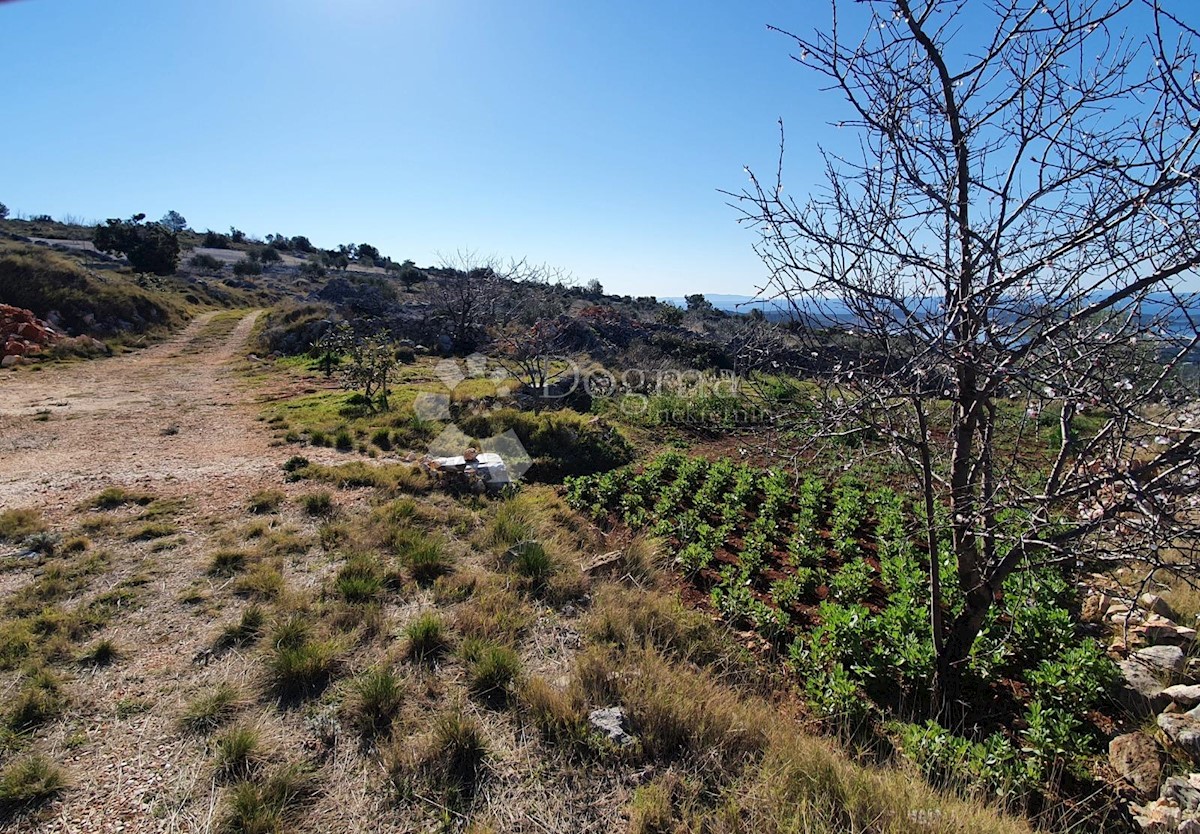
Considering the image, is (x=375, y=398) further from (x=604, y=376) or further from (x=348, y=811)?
(x=348, y=811)

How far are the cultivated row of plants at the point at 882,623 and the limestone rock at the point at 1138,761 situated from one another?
5.2 inches

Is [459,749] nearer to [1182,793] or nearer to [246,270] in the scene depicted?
[1182,793]

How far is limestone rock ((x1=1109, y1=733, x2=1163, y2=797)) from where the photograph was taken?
2.88 metres

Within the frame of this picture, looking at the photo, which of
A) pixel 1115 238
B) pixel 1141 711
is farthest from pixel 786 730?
pixel 1115 238

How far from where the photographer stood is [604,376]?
1591 centimetres

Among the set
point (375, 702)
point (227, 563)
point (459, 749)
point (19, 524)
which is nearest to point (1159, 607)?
point (459, 749)

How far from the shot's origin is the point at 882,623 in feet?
13.7

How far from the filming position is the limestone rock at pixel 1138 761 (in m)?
2.88

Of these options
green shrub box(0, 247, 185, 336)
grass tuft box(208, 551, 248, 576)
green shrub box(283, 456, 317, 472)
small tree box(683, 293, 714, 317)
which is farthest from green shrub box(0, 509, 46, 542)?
small tree box(683, 293, 714, 317)

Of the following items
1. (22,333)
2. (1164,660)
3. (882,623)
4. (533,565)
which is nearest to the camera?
(1164,660)

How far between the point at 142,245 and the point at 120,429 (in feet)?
122

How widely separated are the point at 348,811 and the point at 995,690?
4.31m

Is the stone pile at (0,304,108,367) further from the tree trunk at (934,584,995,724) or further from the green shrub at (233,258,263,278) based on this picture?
the green shrub at (233,258,263,278)

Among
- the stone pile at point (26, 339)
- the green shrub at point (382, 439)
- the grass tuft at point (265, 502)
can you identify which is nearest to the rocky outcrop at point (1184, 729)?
the grass tuft at point (265, 502)
